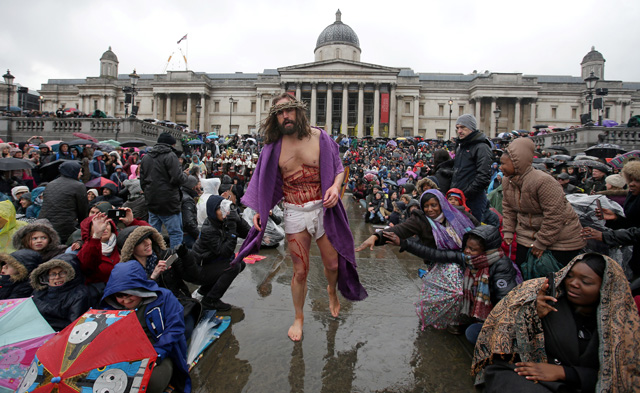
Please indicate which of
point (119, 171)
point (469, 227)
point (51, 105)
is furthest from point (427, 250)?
point (51, 105)

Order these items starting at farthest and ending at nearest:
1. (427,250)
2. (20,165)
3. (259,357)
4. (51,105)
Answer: (51,105)
(20,165)
(427,250)
(259,357)

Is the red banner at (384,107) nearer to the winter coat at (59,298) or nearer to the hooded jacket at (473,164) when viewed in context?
the hooded jacket at (473,164)

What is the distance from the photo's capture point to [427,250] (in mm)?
3328

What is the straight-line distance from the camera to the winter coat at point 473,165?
4.26 metres

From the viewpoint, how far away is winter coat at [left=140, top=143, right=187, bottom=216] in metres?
5.09

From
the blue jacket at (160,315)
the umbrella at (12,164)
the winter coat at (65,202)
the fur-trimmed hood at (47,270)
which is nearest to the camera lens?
the blue jacket at (160,315)

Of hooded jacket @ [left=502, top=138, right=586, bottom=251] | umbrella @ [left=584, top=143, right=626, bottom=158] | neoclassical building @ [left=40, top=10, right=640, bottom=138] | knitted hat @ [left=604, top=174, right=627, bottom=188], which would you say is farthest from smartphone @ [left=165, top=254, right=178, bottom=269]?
neoclassical building @ [left=40, top=10, right=640, bottom=138]

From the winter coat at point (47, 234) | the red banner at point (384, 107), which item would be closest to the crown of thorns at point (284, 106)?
the winter coat at point (47, 234)

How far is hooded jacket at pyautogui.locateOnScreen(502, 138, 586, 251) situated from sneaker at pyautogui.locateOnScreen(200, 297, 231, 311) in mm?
2770

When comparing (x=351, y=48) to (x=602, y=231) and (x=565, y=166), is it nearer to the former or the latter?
(x=565, y=166)

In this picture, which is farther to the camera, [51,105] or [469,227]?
[51,105]

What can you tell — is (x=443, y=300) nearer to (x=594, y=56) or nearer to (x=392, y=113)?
(x=392, y=113)

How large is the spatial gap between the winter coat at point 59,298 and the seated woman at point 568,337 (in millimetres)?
3044

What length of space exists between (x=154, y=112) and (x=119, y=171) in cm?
5382
